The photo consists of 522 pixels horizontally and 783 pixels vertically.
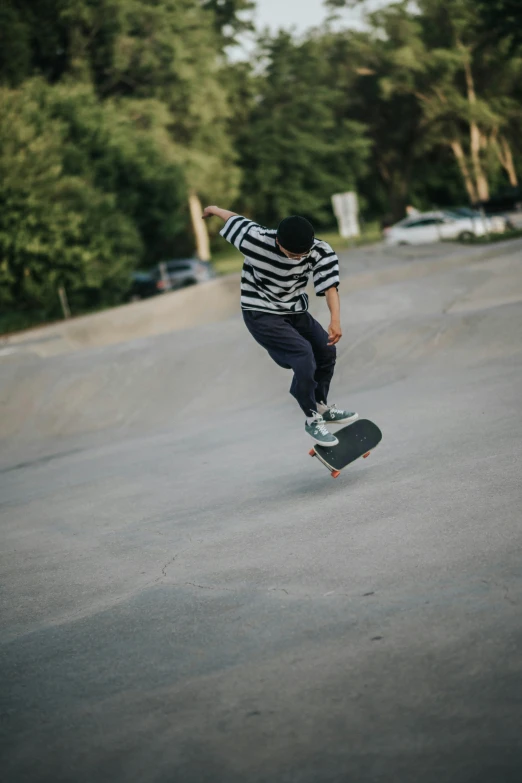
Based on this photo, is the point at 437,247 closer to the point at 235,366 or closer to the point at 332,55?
the point at 235,366

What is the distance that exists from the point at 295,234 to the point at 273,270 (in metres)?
0.43

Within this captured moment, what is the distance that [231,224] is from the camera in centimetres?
614

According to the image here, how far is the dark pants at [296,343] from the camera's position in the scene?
6.01 m

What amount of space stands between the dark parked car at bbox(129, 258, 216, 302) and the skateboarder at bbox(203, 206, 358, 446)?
30.4 metres

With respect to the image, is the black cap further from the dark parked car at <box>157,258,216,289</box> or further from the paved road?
the dark parked car at <box>157,258,216,289</box>

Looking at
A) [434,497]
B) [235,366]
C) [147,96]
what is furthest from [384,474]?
[147,96]

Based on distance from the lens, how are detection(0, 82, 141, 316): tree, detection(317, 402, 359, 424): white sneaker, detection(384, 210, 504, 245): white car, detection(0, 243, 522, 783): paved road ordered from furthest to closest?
detection(384, 210, 504, 245): white car → detection(0, 82, 141, 316): tree → detection(317, 402, 359, 424): white sneaker → detection(0, 243, 522, 783): paved road

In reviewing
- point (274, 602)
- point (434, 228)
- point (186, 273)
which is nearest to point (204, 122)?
point (186, 273)

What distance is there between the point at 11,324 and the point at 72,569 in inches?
1092

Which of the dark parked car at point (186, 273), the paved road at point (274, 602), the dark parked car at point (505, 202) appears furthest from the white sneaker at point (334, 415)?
the dark parked car at point (505, 202)

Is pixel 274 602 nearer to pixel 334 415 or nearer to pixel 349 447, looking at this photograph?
pixel 349 447

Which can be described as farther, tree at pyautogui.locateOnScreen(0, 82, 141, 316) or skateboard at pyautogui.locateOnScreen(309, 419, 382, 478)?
tree at pyautogui.locateOnScreen(0, 82, 141, 316)

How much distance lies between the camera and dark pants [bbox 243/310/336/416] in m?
6.01

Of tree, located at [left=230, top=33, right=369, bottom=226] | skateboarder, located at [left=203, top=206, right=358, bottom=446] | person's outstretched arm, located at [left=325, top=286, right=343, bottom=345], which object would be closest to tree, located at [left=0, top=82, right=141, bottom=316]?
skateboarder, located at [left=203, top=206, right=358, bottom=446]
